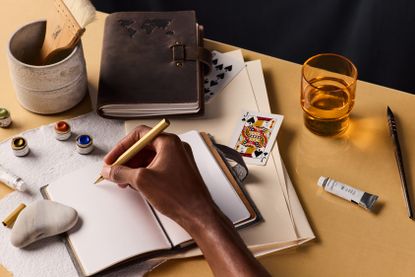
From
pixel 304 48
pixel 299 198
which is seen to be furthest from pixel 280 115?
pixel 304 48

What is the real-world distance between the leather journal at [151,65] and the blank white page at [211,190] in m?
0.09

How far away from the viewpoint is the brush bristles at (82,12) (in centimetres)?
137

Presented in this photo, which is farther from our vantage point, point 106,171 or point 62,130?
point 62,130

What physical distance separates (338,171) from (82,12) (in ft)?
1.89

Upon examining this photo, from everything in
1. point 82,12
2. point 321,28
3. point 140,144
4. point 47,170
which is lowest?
point 321,28

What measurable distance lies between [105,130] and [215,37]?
1.13 meters

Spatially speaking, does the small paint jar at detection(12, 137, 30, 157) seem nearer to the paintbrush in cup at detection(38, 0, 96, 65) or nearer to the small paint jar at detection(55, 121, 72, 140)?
the small paint jar at detection(55, 121, 72, 140)

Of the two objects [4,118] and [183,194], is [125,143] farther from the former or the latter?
[4,118]

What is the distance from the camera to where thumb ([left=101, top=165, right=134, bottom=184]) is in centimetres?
125

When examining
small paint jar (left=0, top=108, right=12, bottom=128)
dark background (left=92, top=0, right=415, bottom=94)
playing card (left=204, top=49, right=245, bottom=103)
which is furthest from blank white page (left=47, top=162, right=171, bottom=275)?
dark background (left=92, top=0, right=415, bottom=94)

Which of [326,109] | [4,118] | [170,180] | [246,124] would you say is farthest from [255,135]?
[4,118]

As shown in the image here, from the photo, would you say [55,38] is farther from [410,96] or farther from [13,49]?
[410,96]

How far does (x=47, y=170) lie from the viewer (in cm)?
138

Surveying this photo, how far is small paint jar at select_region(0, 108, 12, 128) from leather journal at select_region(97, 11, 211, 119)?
185 mm
